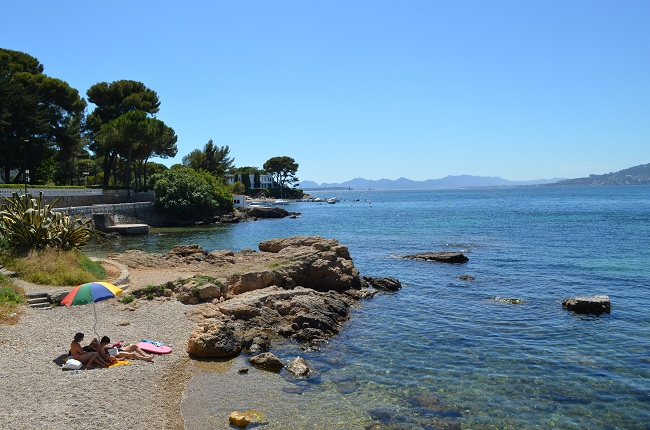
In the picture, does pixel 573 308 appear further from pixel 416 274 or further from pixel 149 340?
pixel 149 340

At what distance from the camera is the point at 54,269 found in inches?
813

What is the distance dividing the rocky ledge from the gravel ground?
125cm

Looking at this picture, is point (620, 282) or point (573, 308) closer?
point (573, 308)

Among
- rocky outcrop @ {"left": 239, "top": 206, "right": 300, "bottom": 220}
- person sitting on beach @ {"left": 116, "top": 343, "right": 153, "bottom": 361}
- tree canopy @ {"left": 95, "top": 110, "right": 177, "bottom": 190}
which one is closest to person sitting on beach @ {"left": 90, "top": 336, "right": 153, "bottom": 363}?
person sitting on beach @ {"left": 116, "top": 343, "right": 153, "bottom": 361}

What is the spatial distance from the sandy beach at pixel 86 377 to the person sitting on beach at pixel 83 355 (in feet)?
1.22

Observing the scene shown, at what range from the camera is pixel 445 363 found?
14992mm

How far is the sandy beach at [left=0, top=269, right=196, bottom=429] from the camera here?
32.9ft

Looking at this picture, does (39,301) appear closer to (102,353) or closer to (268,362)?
(102,353)

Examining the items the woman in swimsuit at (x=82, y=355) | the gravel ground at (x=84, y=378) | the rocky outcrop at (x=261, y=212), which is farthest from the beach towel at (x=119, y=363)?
the rocky outcrop at (x=261, y=212)

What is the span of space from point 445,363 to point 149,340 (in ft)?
28.6

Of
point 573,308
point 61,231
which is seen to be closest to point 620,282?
point 573,308

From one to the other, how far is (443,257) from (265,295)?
18.0 metres

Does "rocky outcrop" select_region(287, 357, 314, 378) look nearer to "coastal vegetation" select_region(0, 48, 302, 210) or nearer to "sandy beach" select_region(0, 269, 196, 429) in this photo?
"sandy beach" select_region(0, 269, 196, 429)

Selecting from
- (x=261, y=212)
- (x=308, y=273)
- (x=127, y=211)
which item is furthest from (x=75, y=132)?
(x=308, y=273)
